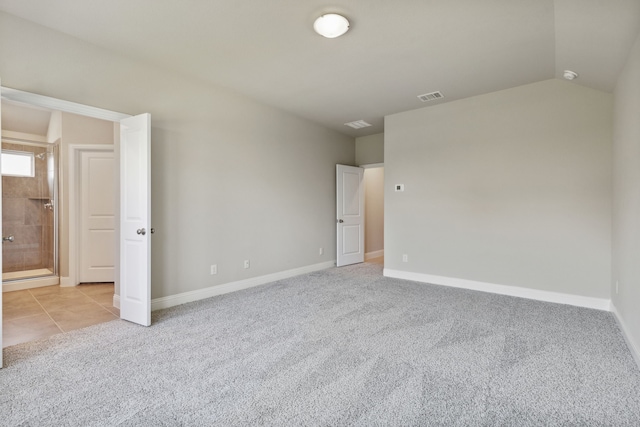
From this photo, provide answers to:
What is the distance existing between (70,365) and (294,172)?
12.5ft

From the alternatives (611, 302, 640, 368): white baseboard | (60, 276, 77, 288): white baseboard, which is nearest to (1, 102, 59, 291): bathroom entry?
(60, 276, 77, 288): white baseboard

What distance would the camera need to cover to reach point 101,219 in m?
4.81

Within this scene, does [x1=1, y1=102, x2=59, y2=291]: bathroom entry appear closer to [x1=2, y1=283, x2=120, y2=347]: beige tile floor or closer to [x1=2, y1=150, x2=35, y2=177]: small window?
[x1=2, y1=150, x2=35, y2=177]: small window

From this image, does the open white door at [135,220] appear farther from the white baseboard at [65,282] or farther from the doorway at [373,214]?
the doorway at [373,214]

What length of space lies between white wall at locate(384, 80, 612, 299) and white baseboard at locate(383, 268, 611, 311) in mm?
61

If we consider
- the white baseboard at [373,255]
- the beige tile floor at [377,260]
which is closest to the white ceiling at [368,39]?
the beige tile floor at [377,260]

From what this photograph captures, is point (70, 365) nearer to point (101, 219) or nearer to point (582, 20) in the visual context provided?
point (101, 219)

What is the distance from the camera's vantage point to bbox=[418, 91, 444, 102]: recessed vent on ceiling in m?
4.25

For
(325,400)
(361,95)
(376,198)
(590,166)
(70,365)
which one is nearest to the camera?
(325,400)

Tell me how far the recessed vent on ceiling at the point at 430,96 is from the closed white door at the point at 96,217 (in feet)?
15.6

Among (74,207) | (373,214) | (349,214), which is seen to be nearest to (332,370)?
(349,214)

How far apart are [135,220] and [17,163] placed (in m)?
3.75

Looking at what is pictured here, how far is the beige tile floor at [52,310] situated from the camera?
115 inches

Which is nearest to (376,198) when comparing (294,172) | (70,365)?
(294,172)
